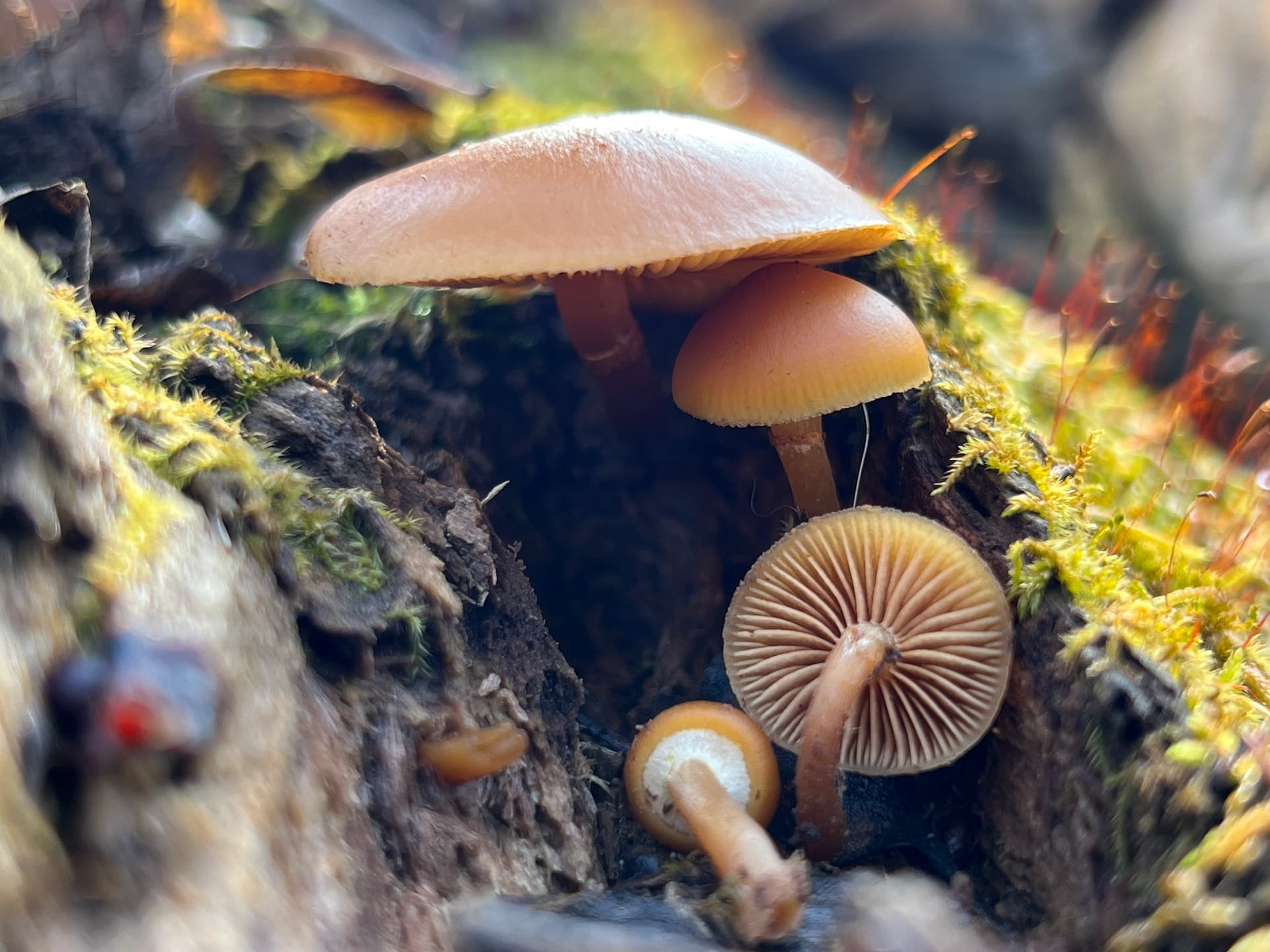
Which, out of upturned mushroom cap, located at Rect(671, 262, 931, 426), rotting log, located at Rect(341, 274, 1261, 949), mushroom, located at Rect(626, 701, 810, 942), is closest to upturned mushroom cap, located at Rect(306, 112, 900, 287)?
upturned mushroom cap, located at Rect(671, 262, 931, 426)

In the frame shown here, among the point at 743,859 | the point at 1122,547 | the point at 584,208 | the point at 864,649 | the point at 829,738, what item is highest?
the point at 584,208

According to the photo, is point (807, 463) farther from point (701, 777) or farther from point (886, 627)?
point (701, 777)

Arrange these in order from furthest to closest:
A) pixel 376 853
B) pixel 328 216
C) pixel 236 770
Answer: pixel 328 216 < pixel 376 853 < pixel 236 770

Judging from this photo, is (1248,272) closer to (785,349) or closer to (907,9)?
(907,9)

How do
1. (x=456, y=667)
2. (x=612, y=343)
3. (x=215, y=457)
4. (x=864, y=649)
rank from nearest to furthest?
(x=215, y=457) → (x=456, y=667) → (x=864, y=649) → (x=612, y=343)

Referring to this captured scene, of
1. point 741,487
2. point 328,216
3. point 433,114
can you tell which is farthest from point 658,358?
point 433,114

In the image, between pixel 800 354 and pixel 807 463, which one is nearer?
pixel 800 354

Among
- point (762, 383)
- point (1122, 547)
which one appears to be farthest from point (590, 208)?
point (1122, 547)
